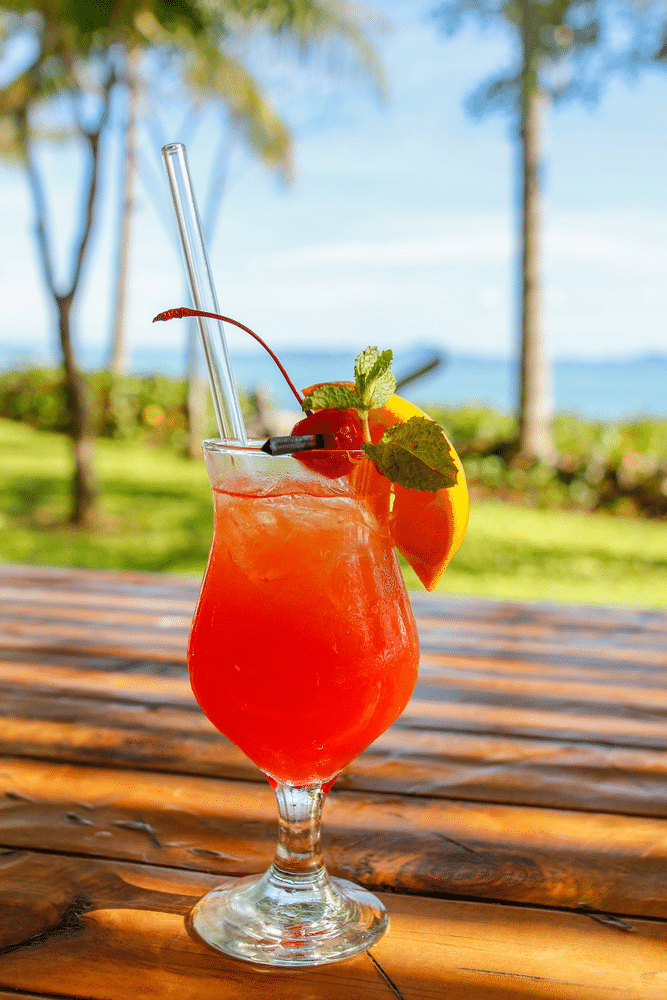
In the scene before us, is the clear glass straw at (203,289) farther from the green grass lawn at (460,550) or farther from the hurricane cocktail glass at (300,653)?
the green grass lawn at (460,550)

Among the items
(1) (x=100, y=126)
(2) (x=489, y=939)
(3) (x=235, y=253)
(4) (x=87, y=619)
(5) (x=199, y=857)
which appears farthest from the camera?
(3) (x=235, y=253)

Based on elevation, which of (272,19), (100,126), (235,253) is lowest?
(100,126)

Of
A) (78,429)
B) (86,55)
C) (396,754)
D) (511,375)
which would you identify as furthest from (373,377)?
(511,375)

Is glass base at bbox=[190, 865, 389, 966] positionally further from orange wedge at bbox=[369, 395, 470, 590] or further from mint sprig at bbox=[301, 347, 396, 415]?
mint sprig at bbox=[301, 347, 396, 415]

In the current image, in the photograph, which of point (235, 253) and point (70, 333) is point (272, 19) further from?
point (235, 253)

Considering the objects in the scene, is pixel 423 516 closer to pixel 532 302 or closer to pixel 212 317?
pixel 212 317

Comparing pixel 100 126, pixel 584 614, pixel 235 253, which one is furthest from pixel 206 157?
pixel 584 614

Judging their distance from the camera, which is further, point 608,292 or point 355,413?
point 608,292
